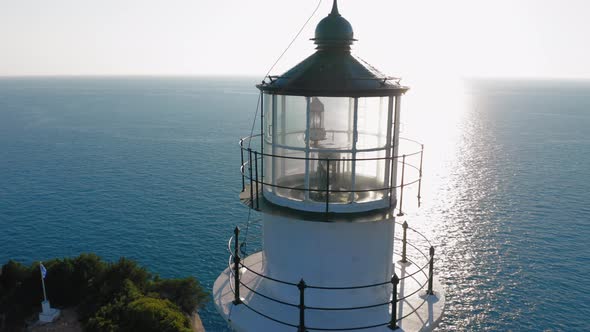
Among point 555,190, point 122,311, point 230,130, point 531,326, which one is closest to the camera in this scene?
point 122,311

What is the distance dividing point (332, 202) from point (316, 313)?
6.83ft

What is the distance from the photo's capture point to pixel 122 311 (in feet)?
82.0

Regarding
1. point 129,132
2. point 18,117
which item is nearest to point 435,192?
point 129,132

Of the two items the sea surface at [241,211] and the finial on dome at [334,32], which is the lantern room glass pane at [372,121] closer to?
the finial on dome at [334,32]

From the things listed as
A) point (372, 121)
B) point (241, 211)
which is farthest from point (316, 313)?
point (241, 211)

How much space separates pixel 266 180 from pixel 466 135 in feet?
342

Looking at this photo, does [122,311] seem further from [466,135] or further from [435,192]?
[466,135]

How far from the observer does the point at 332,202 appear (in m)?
7.60

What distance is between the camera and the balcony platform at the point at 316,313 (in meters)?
7.56

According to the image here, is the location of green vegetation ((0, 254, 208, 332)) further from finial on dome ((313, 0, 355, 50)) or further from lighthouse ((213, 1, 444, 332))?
finial on dome ((313, 0, 355, 50))

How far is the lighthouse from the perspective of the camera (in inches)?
292

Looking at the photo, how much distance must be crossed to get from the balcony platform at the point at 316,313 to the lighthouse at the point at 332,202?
2cm

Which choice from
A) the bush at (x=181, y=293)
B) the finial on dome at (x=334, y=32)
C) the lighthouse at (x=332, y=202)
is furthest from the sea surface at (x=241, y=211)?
the finial on dome at (x=334, y=32)

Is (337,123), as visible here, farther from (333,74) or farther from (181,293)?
(181,293)
